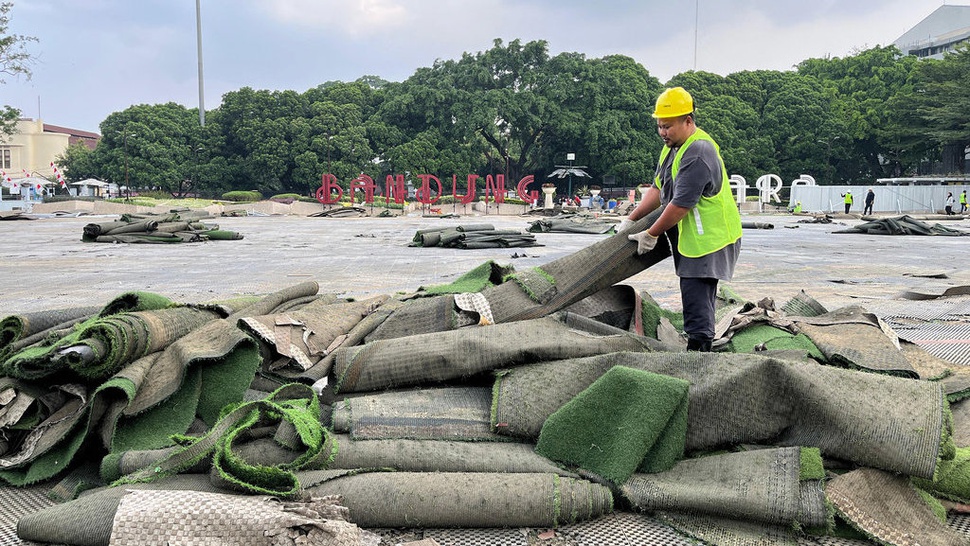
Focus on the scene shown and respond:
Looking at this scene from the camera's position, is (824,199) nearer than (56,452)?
No

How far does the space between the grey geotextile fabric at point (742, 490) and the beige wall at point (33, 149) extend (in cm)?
7210

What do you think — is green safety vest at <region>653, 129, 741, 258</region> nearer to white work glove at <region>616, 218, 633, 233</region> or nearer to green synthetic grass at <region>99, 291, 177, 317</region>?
white work glove at <region>616, 218, 633, 233</region>

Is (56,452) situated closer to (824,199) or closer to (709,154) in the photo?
(709,154)

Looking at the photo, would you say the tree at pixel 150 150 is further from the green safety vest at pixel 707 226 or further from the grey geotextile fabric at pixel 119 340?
the green safety vest at pixel 707 226

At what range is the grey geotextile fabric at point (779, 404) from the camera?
77.4 inches

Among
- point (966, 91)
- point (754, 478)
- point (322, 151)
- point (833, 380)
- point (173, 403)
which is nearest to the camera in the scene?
point (754, 478)

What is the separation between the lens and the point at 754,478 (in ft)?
6.41

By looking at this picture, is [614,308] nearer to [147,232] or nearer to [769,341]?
[769,341]

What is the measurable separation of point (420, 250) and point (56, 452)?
348 inches

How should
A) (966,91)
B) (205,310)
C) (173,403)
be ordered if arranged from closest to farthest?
(173,403) → (205,310) → (966,91)

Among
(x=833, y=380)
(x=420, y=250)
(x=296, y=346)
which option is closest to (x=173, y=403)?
(x=296, y=346)

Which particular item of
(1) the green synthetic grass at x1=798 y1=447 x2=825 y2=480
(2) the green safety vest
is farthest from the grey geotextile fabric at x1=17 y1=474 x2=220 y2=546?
(2) the green safety vest

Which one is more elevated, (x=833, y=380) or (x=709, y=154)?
(x=709, y=154)

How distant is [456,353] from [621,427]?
0.71 m
